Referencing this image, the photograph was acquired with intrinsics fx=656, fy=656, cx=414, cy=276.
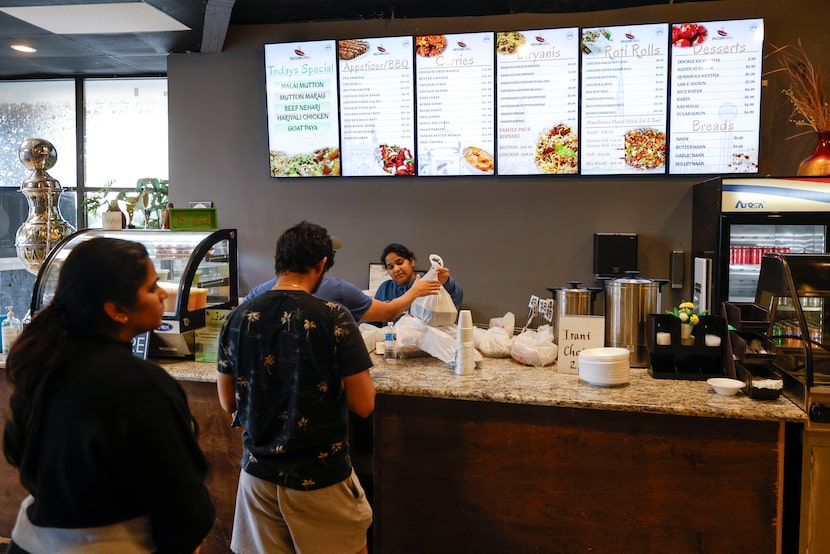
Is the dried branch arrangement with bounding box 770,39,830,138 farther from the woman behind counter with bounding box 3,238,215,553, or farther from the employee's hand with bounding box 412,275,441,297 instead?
the woman behind counter with bounding box 3,238,215,553

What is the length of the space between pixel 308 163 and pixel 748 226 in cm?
283

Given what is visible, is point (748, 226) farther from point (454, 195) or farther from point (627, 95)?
point (454, 195)

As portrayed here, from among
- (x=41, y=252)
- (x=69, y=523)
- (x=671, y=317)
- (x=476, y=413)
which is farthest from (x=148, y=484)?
(x=41, y=252)

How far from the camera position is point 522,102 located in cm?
421

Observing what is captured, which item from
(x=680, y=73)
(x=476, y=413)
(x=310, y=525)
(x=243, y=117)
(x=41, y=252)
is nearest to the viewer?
(x=310, y=525)

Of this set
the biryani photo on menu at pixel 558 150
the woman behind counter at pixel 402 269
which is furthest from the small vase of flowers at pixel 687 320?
the biryani photo on menu at pixel 558 150

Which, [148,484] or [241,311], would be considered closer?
[148,484]

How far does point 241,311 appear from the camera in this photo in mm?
1914

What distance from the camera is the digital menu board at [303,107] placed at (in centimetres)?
445

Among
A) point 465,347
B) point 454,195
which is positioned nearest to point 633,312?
point 465,347

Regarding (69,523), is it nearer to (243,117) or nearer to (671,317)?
(671,317)

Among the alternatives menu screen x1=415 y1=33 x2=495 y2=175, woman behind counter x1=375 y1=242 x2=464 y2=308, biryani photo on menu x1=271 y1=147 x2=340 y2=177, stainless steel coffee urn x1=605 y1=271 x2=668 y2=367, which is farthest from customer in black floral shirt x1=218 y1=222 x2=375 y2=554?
biryani photo on menu x1=271 y1=147 x2=340 y2=177

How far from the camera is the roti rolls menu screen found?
3.98 m

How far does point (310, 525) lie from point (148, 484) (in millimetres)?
758
